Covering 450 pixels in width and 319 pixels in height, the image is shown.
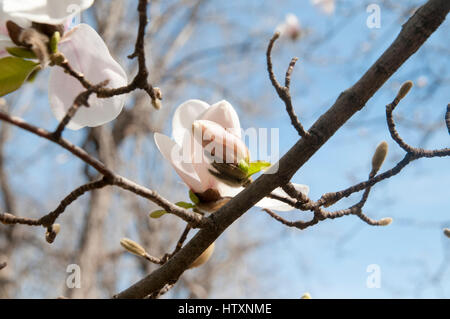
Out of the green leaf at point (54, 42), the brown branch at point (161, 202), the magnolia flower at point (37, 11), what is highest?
the magnolia flower at point (37, 11)

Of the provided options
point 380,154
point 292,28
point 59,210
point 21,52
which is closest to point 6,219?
point 59,210

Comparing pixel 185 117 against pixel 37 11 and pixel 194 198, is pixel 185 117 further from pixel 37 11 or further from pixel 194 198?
pixel 37 11

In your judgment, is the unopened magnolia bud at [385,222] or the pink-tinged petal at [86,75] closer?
the pink-tinged petal at [86,75]

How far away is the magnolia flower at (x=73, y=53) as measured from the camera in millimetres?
437

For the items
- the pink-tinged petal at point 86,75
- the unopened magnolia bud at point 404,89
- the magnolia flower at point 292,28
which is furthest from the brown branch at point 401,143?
the magnolia flower at point 292,28

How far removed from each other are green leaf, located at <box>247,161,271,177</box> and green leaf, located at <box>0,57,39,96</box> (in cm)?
27

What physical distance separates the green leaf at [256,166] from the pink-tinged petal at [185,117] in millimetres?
98

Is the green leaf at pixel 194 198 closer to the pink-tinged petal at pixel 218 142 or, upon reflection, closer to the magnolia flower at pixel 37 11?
the pink-tinged petal at pixel 218 142

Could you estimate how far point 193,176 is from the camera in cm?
57

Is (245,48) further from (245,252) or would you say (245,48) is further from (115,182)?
(115,182)

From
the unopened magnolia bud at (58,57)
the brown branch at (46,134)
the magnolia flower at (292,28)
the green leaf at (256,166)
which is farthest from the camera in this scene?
the magnolia flower at (292,28)

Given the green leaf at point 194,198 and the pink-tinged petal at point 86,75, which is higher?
the pink-tinged petal at point 86,75

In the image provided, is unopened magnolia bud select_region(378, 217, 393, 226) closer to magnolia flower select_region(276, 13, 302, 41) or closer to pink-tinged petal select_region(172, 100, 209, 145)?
pink-tinged petal select_region(172, 100, 209, 145)
